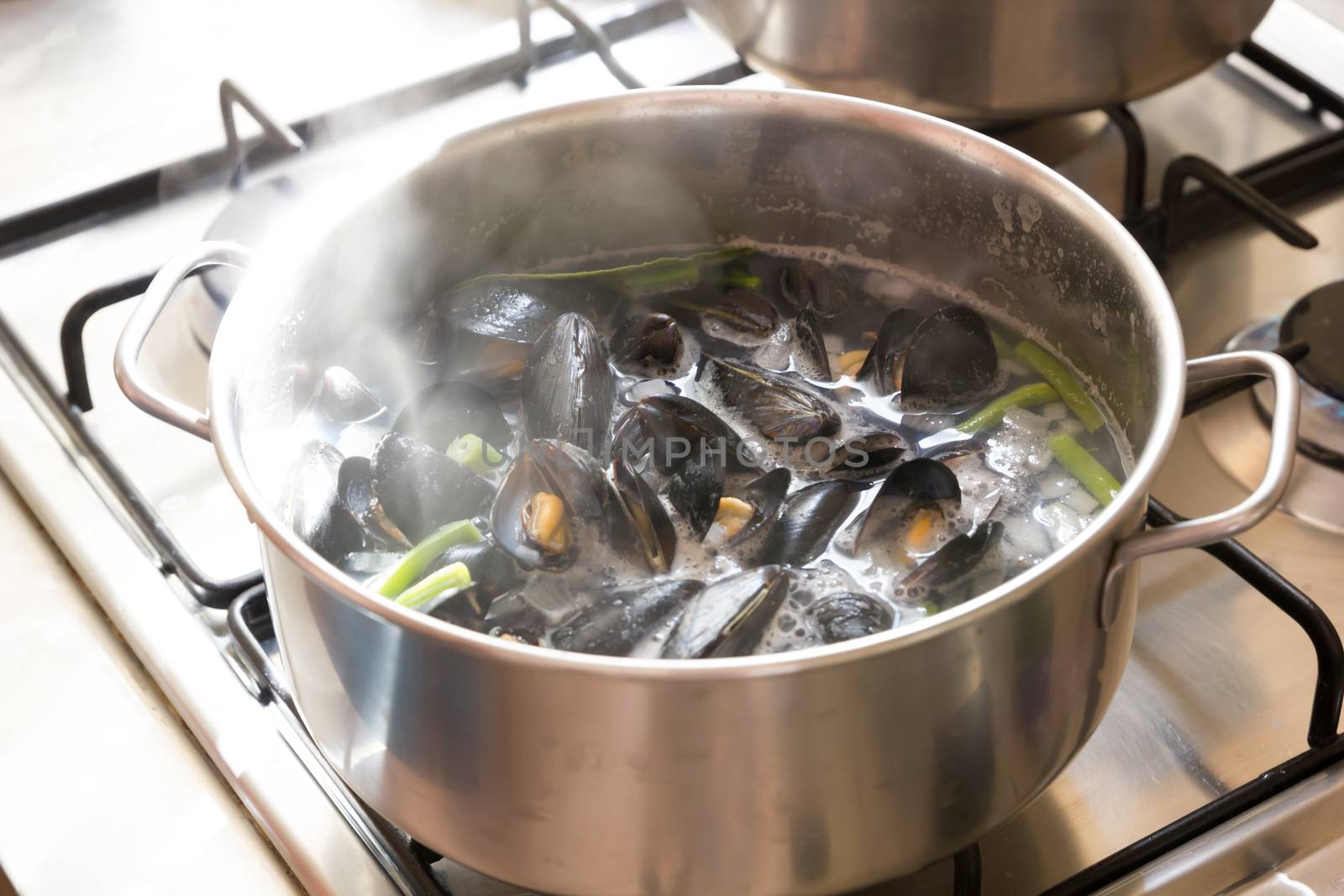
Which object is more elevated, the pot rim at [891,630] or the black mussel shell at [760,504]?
the pot rim at [891,630]

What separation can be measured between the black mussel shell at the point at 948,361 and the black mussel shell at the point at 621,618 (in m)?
0.29

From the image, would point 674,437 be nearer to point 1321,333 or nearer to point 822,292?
point 822,292

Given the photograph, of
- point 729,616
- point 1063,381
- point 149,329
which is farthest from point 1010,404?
point 149,329

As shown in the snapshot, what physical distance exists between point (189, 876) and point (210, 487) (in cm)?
36

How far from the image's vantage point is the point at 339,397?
92 cm

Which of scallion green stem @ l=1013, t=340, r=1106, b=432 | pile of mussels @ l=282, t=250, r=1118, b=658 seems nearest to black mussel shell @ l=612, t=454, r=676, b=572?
pile of mussels @ l=282, t=250, r=1118, b=658

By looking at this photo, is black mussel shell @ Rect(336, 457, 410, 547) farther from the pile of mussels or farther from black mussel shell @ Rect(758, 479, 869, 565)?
black mussel shell @ Rect(758, 479, 869, 565)

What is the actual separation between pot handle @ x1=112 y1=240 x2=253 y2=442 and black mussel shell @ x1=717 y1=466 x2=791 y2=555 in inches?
13.0

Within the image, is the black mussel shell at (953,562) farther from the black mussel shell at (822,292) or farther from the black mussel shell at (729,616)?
the black mussel shell at (822,292)

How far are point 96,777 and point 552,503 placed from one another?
1.09 ft

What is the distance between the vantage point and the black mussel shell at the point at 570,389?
896 mm

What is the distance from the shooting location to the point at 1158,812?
797 millimetres

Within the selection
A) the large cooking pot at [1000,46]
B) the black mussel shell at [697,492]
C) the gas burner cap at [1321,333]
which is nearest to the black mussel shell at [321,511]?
the black mussel shell at [697,492]

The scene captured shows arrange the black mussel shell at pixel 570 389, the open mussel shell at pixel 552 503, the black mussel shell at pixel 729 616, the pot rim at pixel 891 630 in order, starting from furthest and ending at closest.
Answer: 1. the black mussel shell at pixel 570 389
2. the open mussel shell at pixel 552 503
3. the black mussel shell at pixel 729 616
4. the pot rim at pixel 891 630
